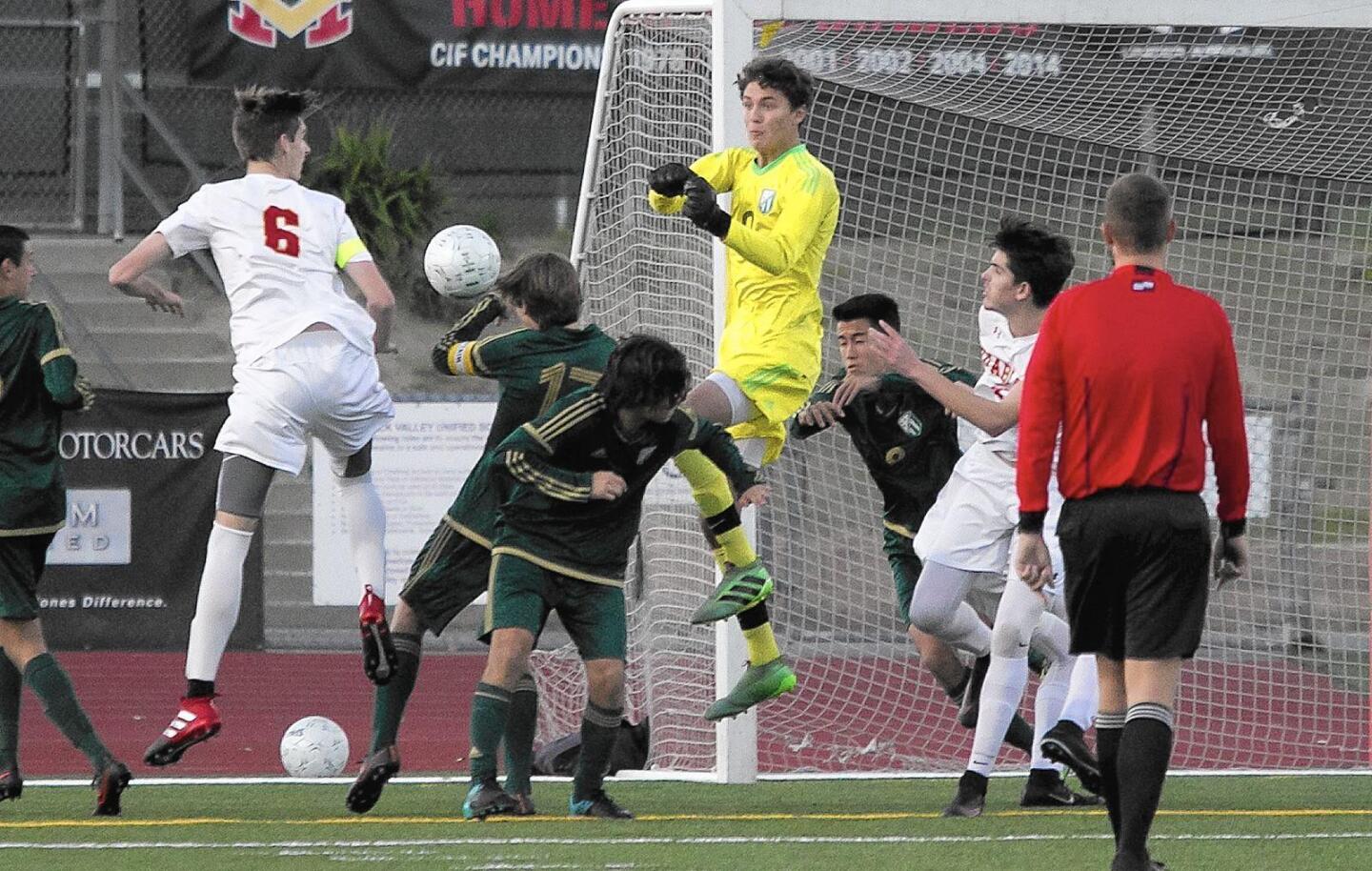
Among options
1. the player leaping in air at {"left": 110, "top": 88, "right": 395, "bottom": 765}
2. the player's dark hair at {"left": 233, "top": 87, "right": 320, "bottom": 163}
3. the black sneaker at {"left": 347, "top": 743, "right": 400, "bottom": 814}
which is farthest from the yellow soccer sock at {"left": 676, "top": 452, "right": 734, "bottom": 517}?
the player's dark hair at {"left": 233, "top": 87, "right": 320, "bottom": 163}

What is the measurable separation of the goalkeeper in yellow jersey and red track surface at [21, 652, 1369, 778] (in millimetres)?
1952

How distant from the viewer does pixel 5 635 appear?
7.53 metres

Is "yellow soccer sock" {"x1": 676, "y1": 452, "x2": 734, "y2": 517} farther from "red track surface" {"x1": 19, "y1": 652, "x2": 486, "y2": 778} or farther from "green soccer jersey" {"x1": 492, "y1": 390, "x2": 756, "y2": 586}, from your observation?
"red track surface" {"x1": 19, "y1": 652, "x2": 486, "y2": 778}

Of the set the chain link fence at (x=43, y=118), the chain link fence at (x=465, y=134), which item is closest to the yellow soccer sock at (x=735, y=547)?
the chain link fence at (x=465, y=134)

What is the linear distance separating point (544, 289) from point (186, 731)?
184 cm

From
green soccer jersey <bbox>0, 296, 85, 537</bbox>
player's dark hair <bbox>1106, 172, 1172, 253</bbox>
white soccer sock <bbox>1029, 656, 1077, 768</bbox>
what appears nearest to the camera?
player's dark hair <bbox>1106, 172, 1172, 253</bbox>

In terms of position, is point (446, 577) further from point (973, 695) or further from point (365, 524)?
point (973, 695)

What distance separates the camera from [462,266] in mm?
7555

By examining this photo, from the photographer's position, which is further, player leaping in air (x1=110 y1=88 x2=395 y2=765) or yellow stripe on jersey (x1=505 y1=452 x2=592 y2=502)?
player leaping in air (x1=110 y1=88 x2=395 y2=765)

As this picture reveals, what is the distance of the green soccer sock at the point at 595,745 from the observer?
681 centimetres

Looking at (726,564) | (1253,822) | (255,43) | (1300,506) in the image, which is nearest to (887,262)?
(1300,506)

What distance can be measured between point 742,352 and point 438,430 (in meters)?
7.36

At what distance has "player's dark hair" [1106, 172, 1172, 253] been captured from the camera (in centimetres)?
533

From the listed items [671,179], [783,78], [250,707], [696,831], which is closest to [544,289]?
[671,179]
